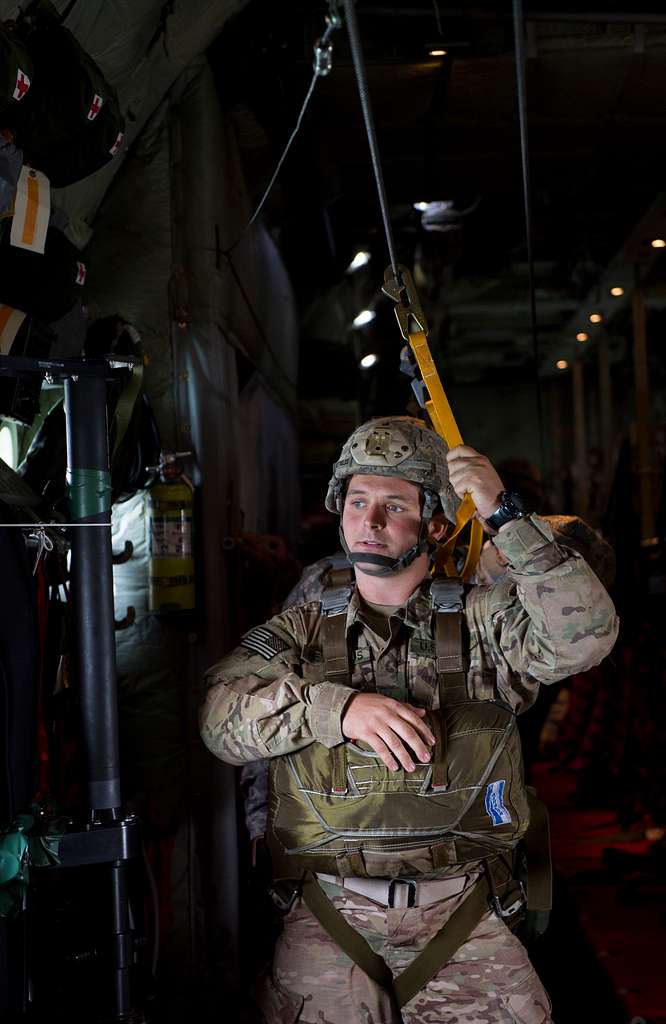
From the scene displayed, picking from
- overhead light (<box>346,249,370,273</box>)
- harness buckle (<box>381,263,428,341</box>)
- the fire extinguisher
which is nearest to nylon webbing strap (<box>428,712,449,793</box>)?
harness buckle (<box>381,263,428,341</box>)

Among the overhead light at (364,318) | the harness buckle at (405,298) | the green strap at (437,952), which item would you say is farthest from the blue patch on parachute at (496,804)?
the overhead light at (364,318)

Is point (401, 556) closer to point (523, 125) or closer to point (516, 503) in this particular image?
point (516, 503)

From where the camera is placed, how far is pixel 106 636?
8.07 ft

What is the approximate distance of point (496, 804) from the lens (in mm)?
2727

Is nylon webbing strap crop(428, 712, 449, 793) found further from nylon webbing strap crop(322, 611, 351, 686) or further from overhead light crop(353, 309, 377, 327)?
overhead light crop(353, 309, 377, 327)

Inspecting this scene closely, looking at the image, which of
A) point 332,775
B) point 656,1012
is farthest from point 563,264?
point 332,775

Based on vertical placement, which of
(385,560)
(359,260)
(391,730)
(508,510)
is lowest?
(391,730)

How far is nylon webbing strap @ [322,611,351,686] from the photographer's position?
2.83 m

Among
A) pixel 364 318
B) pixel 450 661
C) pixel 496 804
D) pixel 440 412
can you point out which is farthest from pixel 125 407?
pixel 364 318

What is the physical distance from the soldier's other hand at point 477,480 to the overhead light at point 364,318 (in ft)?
20.0

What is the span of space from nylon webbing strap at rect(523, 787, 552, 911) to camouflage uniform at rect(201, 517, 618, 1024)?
0.15m

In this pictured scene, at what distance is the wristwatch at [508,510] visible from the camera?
262cm

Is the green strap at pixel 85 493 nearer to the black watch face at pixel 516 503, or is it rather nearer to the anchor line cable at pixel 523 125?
the black watch face at pixel 516 503

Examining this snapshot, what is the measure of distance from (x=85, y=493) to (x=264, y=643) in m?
0.78
